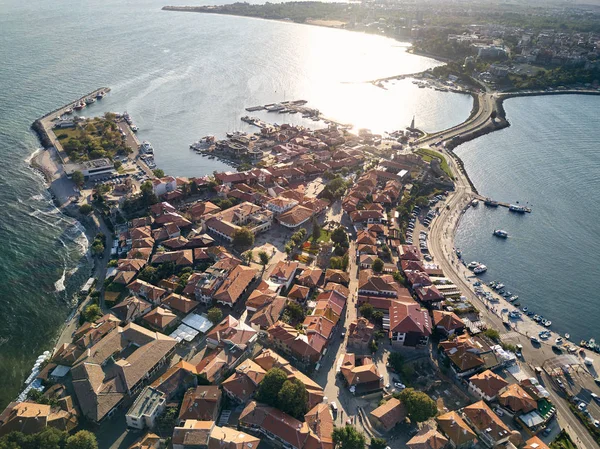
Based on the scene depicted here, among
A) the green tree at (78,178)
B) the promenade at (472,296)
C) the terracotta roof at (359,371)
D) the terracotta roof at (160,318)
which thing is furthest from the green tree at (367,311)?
the green tree at (78,178)

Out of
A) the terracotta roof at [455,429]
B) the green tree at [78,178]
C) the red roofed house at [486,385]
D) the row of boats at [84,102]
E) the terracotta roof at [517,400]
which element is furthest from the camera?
the row of boats at [84,102]

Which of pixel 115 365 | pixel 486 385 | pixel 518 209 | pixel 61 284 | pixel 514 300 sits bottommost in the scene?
pixel 514 300

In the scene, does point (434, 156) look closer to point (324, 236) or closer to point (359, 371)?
point (324, 236)

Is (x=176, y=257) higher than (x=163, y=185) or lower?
lower

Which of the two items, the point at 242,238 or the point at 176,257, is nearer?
the point at 176,257

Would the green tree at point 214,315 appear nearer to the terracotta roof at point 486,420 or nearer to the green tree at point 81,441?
the green tree at point 81,441

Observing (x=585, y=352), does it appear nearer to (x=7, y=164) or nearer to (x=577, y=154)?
(x=577, y=154)

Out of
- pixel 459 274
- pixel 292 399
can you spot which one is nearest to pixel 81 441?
pixel 292 399
